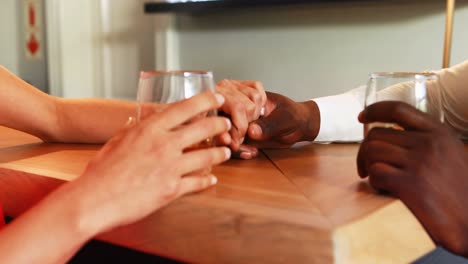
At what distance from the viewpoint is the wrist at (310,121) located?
88 cm

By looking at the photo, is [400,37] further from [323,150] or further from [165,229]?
[165,229]

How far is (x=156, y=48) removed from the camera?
2881mm

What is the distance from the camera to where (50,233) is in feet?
1.57

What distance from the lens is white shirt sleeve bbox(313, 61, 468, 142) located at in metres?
0.93

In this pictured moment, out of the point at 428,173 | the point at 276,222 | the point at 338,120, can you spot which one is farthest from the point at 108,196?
the point at 338,120

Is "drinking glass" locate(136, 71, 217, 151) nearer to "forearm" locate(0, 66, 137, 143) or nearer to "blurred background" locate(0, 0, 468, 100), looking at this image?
"forearm" locate(0, 66, 137, 143)

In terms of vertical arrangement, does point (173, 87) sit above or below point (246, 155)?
above

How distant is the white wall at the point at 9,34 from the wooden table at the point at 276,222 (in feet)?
10.0

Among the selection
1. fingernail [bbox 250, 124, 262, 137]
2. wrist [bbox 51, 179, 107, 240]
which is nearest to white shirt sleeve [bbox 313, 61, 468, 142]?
fingernail [bbox 250, 124, 262, 137]

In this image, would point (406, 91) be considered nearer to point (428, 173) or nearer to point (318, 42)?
point (428, 173)

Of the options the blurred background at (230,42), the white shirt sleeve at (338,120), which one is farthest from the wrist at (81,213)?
the blurred background at (230,42)

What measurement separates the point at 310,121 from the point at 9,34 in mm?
3052

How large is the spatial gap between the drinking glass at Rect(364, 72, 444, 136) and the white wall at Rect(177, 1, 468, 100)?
1632mm

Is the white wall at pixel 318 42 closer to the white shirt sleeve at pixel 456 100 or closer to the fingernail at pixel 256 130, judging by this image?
the white shirt sleeve at pixel 456 100
